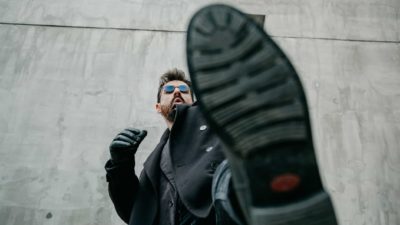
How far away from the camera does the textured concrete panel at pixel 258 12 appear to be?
114 inches

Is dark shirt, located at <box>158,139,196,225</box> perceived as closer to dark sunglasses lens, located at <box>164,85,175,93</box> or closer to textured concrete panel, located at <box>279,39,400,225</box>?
dark sunglasses lens, located at <box>164,85,175,93</box>

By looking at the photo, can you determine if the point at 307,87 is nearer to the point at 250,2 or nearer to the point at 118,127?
the point at 250,2

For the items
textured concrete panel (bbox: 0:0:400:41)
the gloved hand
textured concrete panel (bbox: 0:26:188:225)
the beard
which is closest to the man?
the gloved hand

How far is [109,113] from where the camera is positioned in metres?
2.60

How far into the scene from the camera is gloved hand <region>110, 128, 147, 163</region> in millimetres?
1352

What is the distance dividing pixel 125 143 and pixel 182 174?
0.24 m

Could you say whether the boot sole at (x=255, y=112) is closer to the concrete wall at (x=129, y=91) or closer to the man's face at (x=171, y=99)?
the man's face at (x=171, y=99)

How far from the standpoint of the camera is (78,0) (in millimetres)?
3023

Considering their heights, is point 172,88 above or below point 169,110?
above

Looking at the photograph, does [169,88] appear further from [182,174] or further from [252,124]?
[252,124]

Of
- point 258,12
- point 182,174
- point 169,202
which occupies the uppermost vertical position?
point 258,12

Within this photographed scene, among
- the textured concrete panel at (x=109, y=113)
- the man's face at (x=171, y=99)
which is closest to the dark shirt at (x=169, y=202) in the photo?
the man's face at (x=171, y=99)

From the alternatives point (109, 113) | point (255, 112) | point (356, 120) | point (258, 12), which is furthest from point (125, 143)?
point (258, 12)

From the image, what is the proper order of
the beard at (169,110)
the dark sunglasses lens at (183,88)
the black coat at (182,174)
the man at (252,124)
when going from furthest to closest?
Answer: 1. the dark sunglasses lens at (183,88)
2. the beard at (169,110)
3. the black coat at (182,174)
4. the man at (252,124)
